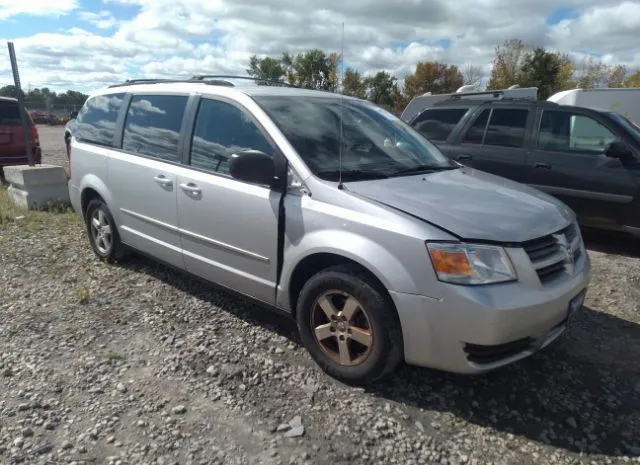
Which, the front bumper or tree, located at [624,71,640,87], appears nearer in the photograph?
the front bumper

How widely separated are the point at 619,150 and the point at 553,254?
355 cm

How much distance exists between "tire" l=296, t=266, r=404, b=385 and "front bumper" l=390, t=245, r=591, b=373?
0.33 ft

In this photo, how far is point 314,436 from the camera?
261cm

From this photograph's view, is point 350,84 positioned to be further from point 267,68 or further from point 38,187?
point 267,68

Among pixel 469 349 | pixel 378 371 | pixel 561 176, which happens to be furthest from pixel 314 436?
pixel 561 176

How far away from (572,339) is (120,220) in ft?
12.8

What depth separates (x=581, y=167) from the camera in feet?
19.3

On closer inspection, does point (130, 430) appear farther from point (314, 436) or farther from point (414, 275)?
point (414, 275)

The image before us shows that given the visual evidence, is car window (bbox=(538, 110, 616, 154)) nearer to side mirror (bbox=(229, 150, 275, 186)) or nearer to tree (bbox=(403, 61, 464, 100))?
side mirror (bbox=(229, 150, 275, 186))

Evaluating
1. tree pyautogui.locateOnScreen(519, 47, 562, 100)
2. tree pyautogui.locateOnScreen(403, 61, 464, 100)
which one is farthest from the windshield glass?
tree pyautogui.locateOnScreen(403, 61, 464, 100)

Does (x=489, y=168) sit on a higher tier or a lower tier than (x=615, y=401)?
higher

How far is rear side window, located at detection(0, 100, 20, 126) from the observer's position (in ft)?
30.9

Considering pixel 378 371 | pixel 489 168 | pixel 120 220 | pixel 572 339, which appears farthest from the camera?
pixel 489 168

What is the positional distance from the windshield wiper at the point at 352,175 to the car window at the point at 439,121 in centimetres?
401
